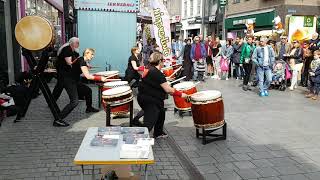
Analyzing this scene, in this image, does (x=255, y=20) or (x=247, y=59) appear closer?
(x=247, y=59)

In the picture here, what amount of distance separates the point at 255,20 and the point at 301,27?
7001mm

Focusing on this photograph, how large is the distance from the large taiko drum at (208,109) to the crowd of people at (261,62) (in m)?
5.63

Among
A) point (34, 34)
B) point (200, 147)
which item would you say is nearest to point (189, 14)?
point (34, 34)

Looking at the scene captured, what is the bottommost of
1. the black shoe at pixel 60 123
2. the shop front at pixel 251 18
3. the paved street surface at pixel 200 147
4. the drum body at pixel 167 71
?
the paved street surface at pixel 200 147

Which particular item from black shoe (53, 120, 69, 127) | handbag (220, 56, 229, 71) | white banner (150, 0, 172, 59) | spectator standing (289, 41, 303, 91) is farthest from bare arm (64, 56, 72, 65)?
handbag (220, 56, 229, 71)

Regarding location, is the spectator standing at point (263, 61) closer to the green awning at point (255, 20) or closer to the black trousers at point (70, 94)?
the black trousers at point (70, 94)

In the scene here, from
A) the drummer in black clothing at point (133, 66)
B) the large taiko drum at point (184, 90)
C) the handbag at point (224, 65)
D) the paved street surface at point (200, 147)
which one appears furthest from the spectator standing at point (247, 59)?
the large taiko drum at point (184, 90)

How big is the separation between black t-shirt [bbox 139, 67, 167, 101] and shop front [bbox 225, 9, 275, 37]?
21618 mm

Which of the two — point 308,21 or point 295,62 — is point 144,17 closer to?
point 295,62

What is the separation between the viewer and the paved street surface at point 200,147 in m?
4.99

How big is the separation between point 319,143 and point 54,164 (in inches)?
162

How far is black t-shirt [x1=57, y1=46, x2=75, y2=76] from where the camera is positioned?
754cm

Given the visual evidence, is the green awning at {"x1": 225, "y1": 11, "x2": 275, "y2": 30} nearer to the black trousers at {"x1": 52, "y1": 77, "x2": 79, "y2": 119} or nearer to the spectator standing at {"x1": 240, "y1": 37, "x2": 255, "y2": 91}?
the spectator standing at {"x1": 240, "y1": 37, "x2": 255, "y2": 91}

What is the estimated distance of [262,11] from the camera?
27.5m
